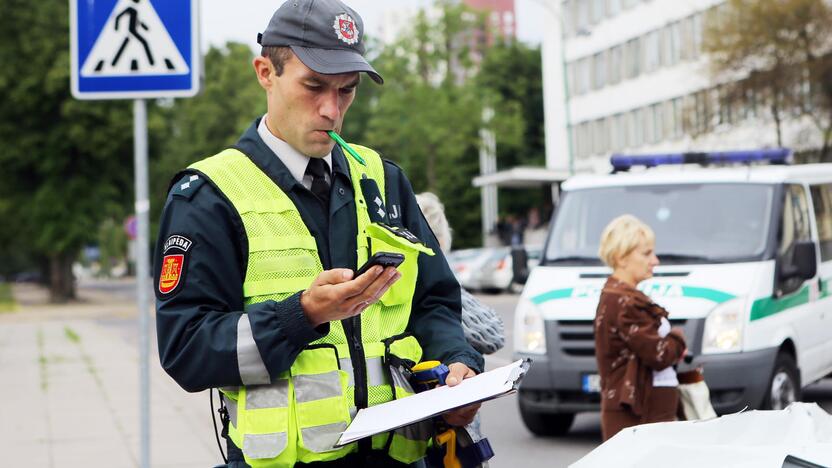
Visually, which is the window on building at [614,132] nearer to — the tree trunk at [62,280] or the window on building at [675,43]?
the window on building at [675,43]

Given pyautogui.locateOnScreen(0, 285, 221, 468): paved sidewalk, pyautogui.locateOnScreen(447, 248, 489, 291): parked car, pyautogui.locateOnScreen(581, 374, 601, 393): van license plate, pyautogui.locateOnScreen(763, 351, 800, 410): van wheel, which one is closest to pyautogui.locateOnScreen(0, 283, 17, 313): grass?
pyautogui.locateOnScreen(447, 248, 489, 291): parked car

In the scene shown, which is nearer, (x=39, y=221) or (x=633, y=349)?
(x=633, y=349)

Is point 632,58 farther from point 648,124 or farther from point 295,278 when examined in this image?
point 295,278

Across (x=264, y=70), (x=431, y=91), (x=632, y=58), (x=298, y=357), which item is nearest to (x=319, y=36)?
(x=264, y=70)

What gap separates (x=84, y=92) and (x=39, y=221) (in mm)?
41676

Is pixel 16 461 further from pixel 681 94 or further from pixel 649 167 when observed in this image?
pixel 681 94

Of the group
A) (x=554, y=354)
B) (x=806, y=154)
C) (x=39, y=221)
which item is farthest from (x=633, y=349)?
(x=39, y=221)

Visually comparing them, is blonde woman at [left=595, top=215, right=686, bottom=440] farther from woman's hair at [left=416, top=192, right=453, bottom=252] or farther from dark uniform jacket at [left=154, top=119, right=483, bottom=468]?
dark uniform jacket at [left=154, top=119, right=483, bottom=468]

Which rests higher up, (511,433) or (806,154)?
(806,154)

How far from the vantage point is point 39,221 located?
1838 inches

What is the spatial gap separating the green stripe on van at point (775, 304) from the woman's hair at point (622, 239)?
7.72 feet

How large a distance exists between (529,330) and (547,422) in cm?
90

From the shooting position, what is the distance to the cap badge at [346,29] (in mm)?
3033

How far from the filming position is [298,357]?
116 inches
